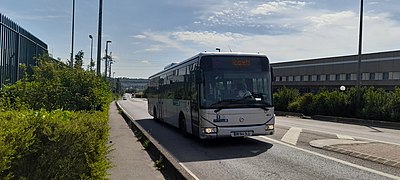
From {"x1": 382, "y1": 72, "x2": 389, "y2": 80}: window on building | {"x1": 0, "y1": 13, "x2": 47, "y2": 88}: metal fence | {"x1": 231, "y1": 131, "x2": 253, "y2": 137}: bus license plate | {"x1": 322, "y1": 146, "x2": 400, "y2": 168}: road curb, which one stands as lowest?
{"x1": 322, "y1": 146, "x2": 400, "y2": 168}: road curb

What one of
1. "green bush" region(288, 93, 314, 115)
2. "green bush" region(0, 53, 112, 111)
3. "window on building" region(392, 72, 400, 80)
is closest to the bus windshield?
"green bush" region(0, 53, 112, 111)

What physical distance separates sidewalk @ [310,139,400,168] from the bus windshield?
2.31 metres

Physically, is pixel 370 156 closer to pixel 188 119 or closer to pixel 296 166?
pixel 296 166

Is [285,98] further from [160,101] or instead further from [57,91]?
[57,91]

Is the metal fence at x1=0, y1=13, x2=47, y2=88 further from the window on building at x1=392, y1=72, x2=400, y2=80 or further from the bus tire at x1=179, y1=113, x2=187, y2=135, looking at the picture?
the window on building at x1=392, y1=72, x2=400, y2=80

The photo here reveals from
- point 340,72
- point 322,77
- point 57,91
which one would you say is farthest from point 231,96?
point 322,77

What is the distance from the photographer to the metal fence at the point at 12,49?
552 inches

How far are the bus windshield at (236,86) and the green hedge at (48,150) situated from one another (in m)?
7.55

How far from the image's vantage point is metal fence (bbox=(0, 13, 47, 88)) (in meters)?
14.0

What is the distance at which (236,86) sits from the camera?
13.1 m

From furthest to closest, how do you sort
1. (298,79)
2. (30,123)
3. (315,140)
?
1. (298,79)
2. (315,140)
3. (30,123)

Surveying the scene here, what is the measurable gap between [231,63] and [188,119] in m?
2.78

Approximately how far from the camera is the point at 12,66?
50.9 feet

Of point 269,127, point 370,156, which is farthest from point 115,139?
point 370,156
